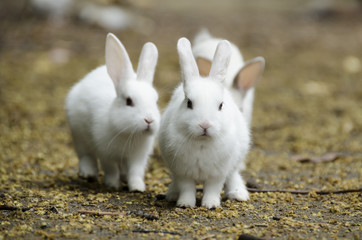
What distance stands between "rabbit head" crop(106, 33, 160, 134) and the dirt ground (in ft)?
1.97

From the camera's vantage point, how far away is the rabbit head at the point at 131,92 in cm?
414

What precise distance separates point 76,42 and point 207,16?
17.4 ft

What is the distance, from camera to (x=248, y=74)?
5281 millimetres

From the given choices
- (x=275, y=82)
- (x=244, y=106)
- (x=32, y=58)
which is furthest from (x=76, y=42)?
(x=244, y=106)

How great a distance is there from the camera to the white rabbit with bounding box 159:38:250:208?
12.0ft

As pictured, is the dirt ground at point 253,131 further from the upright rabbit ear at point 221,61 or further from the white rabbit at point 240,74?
the upright rabbit ear at point 221,61

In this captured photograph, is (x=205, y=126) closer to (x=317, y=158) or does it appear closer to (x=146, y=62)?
(x=146, y=62)

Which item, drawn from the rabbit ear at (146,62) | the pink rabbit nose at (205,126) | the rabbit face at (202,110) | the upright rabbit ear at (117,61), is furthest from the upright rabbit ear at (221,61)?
the upright rabbit ear at (117,61)

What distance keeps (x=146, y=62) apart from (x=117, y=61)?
0.79 feet

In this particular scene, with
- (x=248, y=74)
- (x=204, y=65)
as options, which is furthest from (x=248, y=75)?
(x=204, y=65)

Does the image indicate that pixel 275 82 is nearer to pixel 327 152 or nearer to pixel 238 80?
pixel 327 152

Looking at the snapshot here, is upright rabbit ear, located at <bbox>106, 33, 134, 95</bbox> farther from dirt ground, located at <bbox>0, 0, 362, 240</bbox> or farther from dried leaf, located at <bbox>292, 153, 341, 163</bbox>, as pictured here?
dried leaf, located at <bbox>292, 153, 341, 163</bbox>

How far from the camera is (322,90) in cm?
905

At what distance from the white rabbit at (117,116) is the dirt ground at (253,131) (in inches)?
9.1
